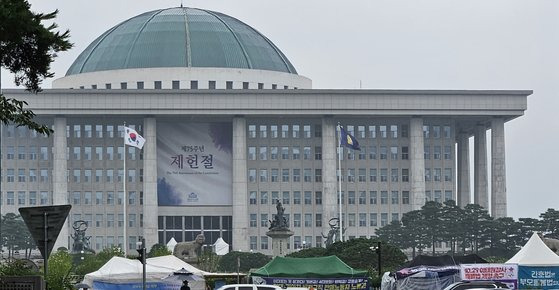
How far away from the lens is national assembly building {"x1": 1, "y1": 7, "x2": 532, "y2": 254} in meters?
140

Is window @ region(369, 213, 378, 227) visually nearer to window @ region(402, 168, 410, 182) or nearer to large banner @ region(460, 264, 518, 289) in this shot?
window @ region(402, 168, 410, 182)

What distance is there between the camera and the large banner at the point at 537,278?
39.2 metres

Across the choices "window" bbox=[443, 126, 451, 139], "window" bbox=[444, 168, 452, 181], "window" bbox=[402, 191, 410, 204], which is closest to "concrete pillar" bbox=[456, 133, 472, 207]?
"window" bbox=[444, 168, 452, 181]

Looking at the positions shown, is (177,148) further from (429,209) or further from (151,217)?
(429,209)

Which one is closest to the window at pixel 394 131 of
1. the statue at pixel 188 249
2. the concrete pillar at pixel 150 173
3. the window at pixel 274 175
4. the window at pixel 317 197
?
the window at pixel 317 197

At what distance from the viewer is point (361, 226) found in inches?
5768

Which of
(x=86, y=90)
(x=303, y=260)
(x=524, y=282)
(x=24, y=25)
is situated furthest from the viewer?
(x=86, y=90)

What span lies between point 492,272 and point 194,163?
108 metres

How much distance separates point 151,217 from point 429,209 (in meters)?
27.8

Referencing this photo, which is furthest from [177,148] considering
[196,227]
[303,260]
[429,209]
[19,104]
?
[19,104]

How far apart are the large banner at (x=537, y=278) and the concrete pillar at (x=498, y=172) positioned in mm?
99630

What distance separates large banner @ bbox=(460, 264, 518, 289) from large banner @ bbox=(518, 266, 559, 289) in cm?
39

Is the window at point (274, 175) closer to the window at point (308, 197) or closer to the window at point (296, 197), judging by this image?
the window at point (296, 197)

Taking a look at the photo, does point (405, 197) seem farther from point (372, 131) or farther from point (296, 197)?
point (296, 197)
